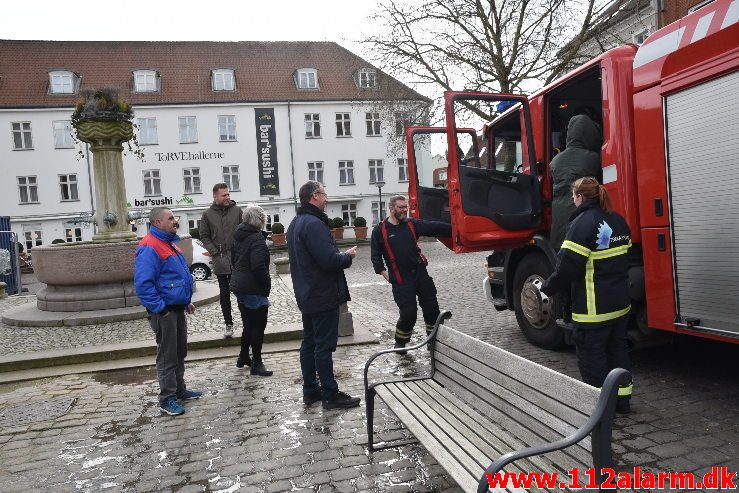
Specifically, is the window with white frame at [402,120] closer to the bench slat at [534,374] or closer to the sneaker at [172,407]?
the sneaker at [172,407]

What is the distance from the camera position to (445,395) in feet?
11.5

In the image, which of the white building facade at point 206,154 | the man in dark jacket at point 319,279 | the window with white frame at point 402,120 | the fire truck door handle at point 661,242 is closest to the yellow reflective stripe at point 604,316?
the fire truck door handle at point 661,242

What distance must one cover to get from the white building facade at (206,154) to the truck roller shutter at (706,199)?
30.0m

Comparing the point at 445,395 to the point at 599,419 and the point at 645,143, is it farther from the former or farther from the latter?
the point at 645,143

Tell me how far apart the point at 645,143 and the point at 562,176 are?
2.65ft

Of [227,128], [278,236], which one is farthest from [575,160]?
[227,128]

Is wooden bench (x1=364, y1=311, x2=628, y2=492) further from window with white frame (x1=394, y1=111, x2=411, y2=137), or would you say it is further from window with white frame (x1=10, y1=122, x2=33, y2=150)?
window with white frame (x1=10, y1=122, x2=33, y2=150)

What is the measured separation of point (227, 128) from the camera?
118 feet

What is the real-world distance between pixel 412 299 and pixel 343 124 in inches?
1307

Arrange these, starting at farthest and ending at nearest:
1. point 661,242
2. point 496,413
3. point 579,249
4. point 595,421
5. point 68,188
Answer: point 68,188 → point 661,242 → point 579,249 → point 496,413 → point 595,421

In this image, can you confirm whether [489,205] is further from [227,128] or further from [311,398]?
[227,128]

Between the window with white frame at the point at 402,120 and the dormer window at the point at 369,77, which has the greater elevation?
the dormer window at the point at 369,77

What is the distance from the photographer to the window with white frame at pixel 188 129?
3547 cm

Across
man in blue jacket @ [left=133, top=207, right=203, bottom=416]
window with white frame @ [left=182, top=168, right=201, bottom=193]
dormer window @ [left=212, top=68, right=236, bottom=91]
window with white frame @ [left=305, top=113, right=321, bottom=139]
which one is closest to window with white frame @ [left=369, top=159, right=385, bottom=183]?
window with white frame @ [left=305, top=113, right=321, bottom=139]
